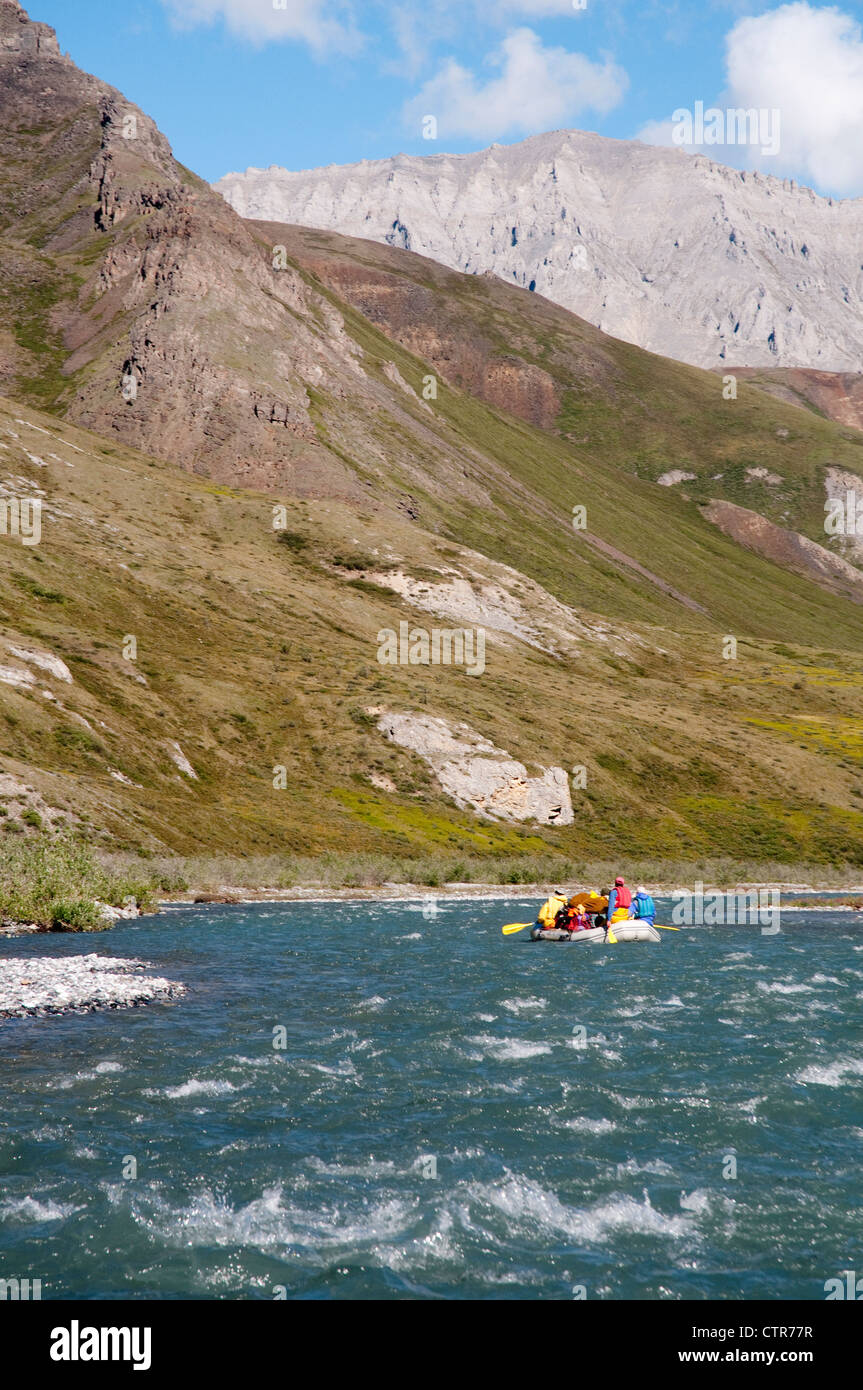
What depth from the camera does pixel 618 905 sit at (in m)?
50.6

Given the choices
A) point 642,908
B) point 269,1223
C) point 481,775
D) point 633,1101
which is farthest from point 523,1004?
point 481,775

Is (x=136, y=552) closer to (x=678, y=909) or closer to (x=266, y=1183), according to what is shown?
(x=678, y=909)

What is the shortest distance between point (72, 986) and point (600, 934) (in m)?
26.0

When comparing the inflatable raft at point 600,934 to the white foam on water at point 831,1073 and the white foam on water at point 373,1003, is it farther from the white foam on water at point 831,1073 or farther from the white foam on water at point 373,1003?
the white foam on water at point 831,1073

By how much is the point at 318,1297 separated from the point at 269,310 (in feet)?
639

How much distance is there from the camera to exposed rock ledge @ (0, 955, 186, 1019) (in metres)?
27.4

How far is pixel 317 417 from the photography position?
600 feet

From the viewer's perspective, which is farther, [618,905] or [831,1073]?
[618,905]

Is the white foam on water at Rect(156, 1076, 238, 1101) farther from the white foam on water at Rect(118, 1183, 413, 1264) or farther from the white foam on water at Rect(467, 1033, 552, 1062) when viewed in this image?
the white foam on water at Rect(467, 1033, 552, 1062)

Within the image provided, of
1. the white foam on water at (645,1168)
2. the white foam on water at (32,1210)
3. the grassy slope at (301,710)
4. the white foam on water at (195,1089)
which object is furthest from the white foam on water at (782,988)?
the grassy slope at (301,710)

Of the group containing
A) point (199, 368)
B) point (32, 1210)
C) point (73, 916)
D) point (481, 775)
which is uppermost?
point (199, 368)

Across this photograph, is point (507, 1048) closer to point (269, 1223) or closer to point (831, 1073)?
point (831, 1073)

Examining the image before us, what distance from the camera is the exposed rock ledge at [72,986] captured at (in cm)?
2744

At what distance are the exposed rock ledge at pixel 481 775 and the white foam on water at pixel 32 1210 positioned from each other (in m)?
77.6
